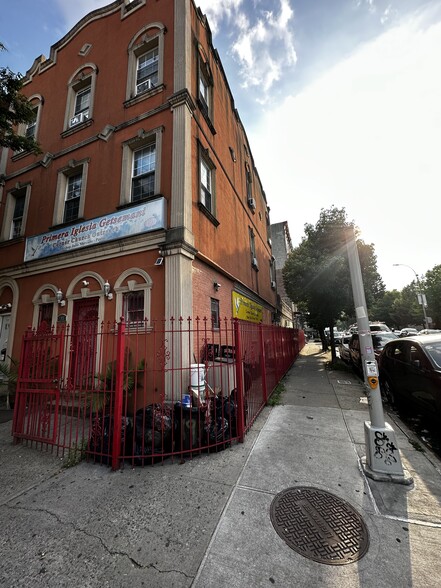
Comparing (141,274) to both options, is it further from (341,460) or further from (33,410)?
(341,460)

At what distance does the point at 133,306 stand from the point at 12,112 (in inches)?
310

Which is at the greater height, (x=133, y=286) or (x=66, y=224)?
(x=66, y=224)

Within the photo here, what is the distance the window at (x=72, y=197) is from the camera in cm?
877

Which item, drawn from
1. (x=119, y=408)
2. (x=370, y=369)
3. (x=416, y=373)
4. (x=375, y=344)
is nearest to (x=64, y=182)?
(x=119, y=408)

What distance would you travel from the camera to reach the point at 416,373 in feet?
17.1

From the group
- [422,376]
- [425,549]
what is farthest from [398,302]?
[425,549]

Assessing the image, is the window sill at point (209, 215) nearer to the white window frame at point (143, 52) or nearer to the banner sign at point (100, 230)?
the banner sign at point (100, 230)

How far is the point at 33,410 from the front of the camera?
456 centimetres

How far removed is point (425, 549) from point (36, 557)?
3443 mm

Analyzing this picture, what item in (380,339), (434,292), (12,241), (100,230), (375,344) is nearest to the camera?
(100,230)

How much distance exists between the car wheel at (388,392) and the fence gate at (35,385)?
7584 mm

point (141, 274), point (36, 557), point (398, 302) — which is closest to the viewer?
point (36, 557)

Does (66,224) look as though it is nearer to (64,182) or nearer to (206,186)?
(64,182)

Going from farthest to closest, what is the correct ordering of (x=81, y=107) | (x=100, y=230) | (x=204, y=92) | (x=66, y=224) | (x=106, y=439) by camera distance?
(x=81, y=107)
(x=204, y=92)
(x=66, y=224)
(x=100, y=230)
(x=106, y=439)
